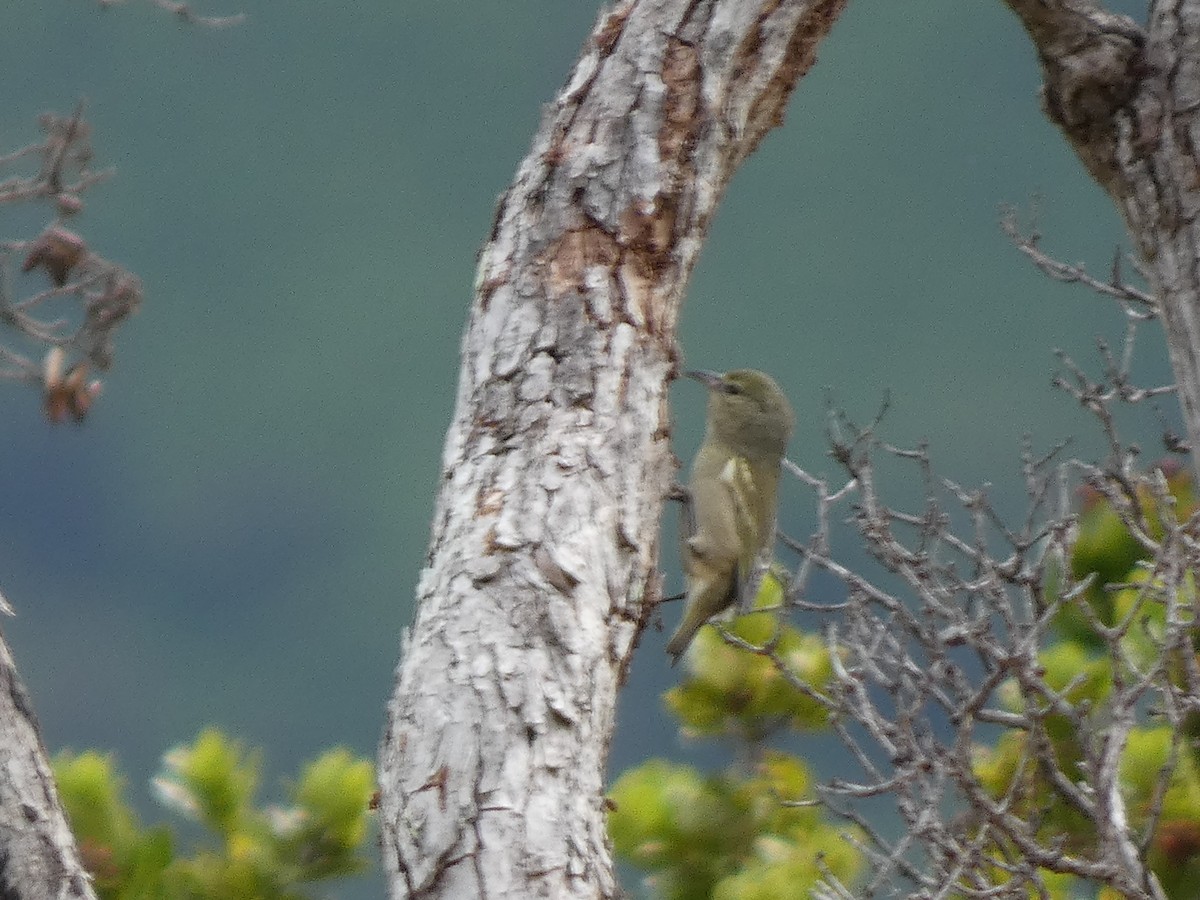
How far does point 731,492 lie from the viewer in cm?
389

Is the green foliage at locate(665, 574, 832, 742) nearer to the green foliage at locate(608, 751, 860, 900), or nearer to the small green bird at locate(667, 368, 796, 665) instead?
the green foliage at locate(608, 751, 860, 900)

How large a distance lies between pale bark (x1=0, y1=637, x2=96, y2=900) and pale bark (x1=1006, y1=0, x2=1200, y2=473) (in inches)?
106

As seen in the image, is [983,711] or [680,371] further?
[983,711]

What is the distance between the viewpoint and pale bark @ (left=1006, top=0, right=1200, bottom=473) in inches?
139

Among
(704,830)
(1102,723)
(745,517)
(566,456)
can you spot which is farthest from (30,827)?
(1102,723)

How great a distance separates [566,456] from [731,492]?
1.35 metres

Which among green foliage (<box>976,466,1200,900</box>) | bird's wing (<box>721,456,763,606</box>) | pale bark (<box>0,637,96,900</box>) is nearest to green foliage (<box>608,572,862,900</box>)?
bird's wing (<box>721,456,763,606</box>)

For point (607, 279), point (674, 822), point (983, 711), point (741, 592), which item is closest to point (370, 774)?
point (674, 822)

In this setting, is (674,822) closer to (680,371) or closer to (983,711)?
(983,711)

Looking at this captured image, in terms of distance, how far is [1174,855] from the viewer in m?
4.26

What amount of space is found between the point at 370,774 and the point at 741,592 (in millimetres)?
1349

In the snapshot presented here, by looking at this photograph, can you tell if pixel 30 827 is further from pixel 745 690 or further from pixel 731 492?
pixel 745 690

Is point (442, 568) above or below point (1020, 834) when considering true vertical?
above

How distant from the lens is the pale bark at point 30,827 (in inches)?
94.0
